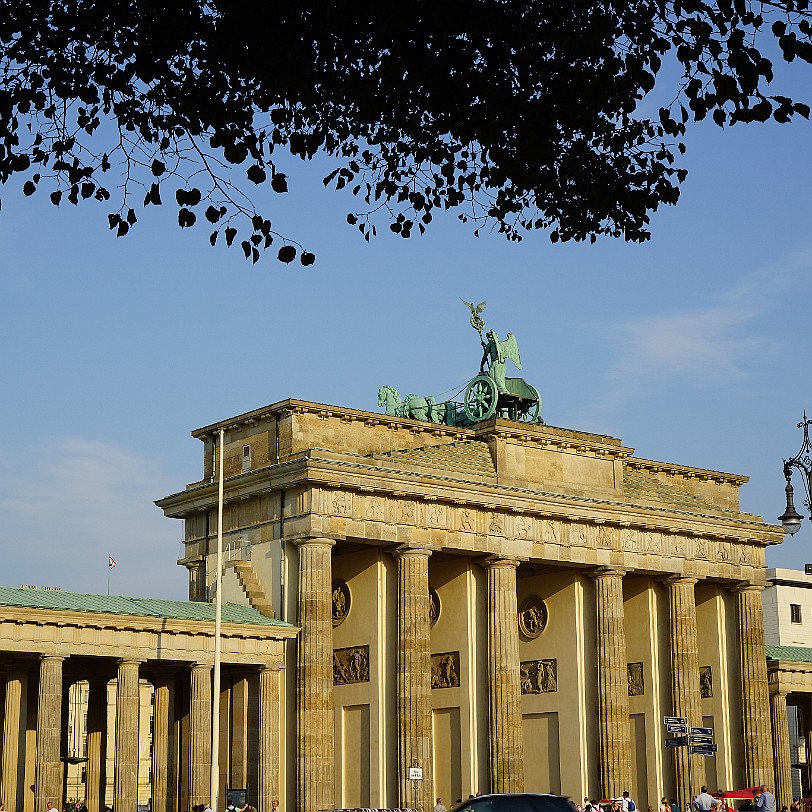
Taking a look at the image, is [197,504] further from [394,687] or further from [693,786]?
[693,786]

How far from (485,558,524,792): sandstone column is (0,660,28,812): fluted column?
49.7 feet

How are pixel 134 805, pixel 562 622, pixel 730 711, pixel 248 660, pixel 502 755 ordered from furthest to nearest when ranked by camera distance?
pixel 730 711, pixel 562 622, pixel 502 755, pixel 248 660, pixel 134 805

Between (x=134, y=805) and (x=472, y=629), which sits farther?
(x=472, y=629)

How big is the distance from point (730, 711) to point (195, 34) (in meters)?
47.3

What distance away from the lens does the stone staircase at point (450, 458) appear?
154 ft

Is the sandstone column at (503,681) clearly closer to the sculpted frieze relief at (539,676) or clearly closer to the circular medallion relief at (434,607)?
the circular medallion relief at (434,607)

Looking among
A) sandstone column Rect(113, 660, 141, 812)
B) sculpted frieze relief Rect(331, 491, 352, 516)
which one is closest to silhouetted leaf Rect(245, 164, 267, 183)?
sandstone column Rect(113, 660, 141, 812)

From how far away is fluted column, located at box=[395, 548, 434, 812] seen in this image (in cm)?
4475

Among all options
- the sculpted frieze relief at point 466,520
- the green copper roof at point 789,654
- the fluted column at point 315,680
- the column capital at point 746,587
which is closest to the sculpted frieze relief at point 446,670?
the sculpted frieze relief at point 466,520

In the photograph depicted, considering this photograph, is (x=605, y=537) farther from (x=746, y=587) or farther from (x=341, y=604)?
(x=341, y=604)

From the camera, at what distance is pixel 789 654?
6075 centimetres

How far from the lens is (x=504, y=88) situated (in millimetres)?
14641

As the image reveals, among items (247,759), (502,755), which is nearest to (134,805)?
(247,759)

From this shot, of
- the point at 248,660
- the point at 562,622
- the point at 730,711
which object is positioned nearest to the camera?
the point at 248,660
